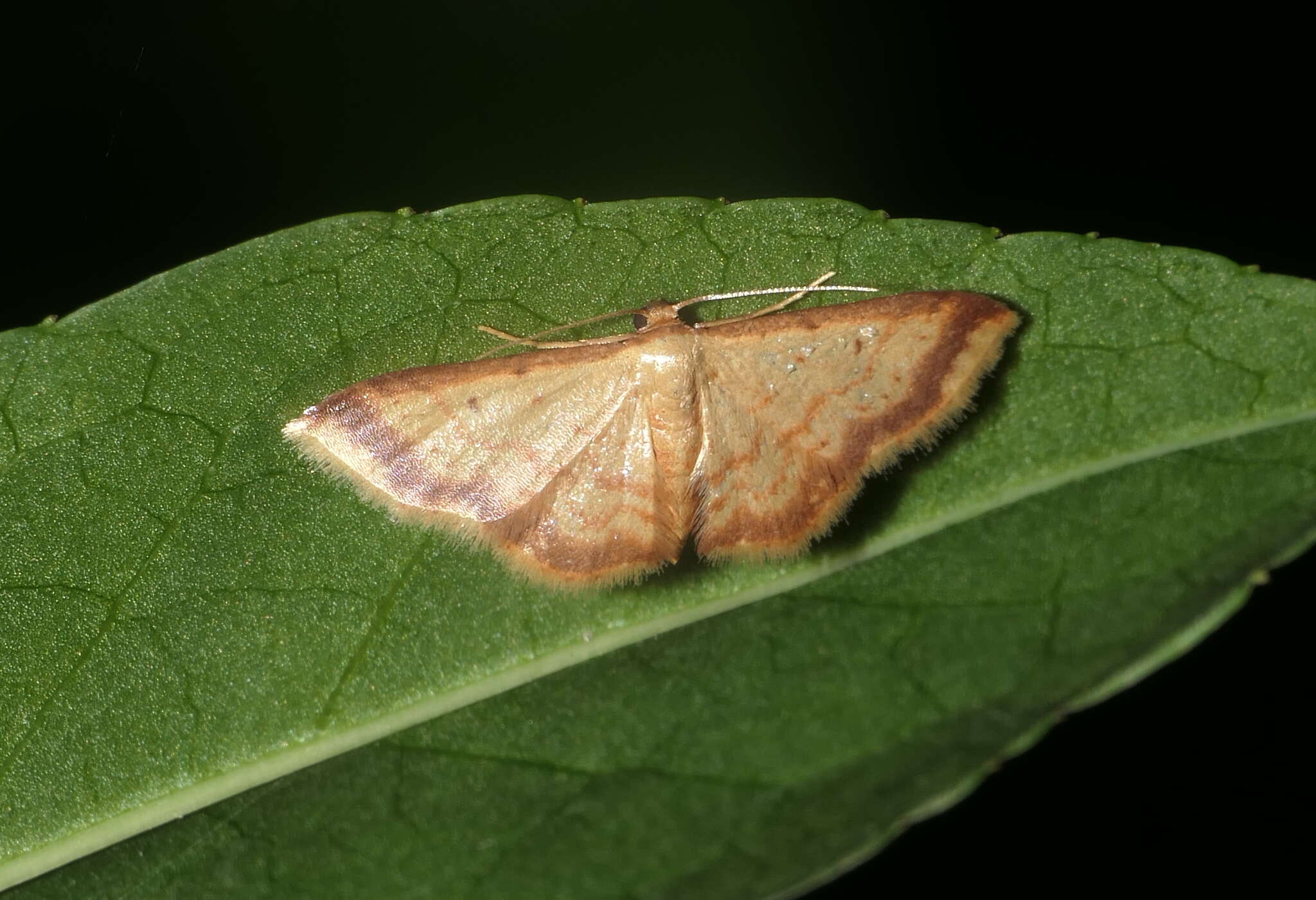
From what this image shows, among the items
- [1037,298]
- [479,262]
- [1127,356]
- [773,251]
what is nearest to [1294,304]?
[1127,356]

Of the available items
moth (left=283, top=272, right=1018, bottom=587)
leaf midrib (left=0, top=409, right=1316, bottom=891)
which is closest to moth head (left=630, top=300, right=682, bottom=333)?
moth (left=283, top=272, right=1018, bottom=587)

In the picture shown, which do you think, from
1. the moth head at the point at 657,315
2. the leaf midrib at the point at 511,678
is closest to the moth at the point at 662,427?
the moth head at the point at 657,315

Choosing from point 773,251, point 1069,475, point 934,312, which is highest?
point 773,251

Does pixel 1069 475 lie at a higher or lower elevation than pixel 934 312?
lower

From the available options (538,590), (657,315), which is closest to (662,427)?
(657,315)

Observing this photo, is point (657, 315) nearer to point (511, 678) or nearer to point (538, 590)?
point (538, 590)

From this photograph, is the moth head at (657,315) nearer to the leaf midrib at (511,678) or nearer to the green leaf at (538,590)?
the green leaf at (538,590)

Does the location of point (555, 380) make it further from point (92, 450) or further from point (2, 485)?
point (2, 485)

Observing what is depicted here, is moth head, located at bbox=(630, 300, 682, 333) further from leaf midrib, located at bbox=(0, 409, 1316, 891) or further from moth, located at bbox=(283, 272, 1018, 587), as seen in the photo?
leaf midrib, located at bbox=(0, 409, 1316, 891)
